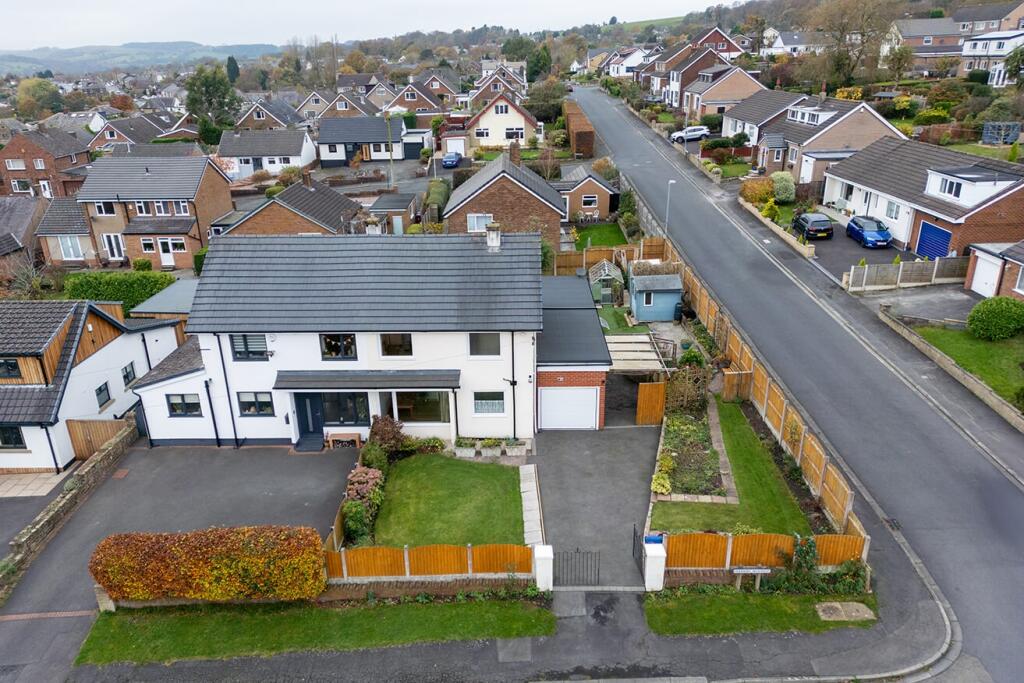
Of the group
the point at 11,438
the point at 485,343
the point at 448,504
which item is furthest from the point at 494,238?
the point at 11,438

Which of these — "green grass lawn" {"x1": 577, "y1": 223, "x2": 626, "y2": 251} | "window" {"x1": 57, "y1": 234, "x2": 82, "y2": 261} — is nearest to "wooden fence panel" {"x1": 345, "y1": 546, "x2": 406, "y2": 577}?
"green grass lawn" {"x1": 577, "y1": 223, "x2": 626, "y2": 251}

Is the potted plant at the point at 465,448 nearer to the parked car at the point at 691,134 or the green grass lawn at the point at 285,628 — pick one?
the green grass lawn at the point at 285,628

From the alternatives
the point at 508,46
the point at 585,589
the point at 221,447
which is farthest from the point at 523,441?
the point at 508,46

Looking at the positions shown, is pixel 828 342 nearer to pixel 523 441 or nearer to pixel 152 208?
pixel 523 441

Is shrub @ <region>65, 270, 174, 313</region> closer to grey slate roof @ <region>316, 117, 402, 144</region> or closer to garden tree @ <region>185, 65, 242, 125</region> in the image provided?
grey slate roof @ <region>316, 117, 402, 144</region>

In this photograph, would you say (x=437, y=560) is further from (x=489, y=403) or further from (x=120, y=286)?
(x=120, y=286)

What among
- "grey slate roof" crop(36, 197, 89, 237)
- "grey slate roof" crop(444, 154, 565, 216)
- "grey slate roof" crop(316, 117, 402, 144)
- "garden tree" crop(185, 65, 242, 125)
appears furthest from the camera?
"garden tree" crop(185, 65, 242, 125)

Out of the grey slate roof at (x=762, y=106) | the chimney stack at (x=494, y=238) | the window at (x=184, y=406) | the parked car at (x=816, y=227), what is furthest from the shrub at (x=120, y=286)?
the grey slate roof at (x=762, y=106)

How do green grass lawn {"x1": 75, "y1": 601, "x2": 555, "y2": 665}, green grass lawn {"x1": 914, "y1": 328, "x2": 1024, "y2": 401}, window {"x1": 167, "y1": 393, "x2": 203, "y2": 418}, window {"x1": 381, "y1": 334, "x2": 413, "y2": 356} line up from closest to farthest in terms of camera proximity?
green grass lawn {"x1": 75, "y1": 601, "x2": 555, "y2": 665} → window {"x1": 381, "y1": 334, "x2": 413, "y2": 356} → window {"x1": 167, "y1": 393, "x2": 203, "y2": 418} → green grass lawn {"x1": 914, "y1": 328, "x2": 1024, "y2": 401}
